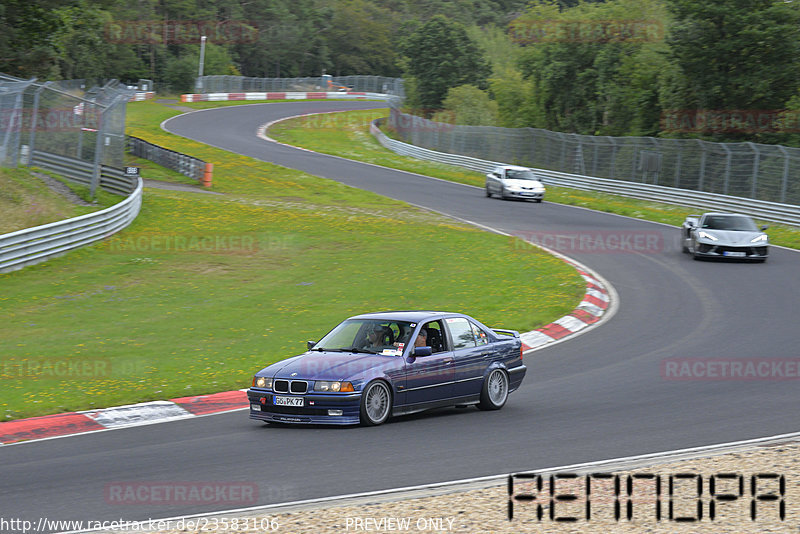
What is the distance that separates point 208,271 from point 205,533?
665 inches

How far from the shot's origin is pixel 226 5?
126m

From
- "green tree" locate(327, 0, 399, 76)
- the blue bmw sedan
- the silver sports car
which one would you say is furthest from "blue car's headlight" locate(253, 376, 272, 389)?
"green tree" locate(327, 0, 399, 76)

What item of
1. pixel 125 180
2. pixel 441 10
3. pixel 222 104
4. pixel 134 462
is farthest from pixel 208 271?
pixel 441 10

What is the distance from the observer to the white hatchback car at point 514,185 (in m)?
38.5

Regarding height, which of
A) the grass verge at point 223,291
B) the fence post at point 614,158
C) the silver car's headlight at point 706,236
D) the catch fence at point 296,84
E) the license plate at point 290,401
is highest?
the catch fence at point 296,84

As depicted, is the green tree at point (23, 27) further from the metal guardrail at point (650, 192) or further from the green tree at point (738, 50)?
the green tree at point (738, 50)

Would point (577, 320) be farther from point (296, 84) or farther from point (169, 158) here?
point (296, 84)

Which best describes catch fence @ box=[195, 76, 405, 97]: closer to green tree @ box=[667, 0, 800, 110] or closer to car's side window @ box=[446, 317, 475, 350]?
green tree @ box=[667, 0, 800, 110]

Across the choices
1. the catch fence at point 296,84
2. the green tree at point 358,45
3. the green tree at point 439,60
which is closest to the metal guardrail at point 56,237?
the green tree at point 439,60

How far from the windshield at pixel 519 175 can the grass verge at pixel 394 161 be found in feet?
5.00

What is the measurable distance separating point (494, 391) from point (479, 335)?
737 millimetres

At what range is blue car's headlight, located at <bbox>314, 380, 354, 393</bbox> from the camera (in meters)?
10.0

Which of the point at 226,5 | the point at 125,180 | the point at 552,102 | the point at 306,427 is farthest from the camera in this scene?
the point at 226,5

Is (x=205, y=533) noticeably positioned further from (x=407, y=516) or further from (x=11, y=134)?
(x=11, y=134)
